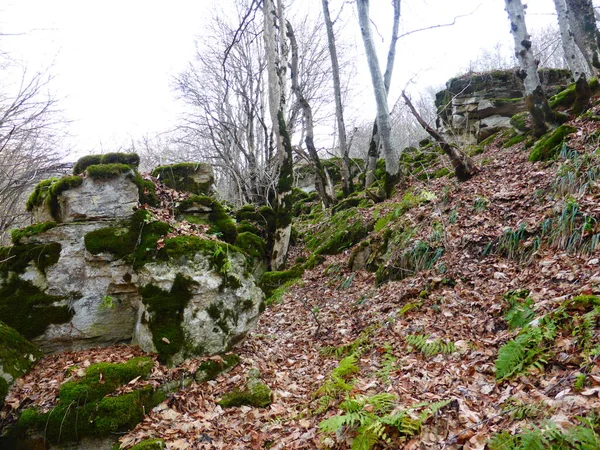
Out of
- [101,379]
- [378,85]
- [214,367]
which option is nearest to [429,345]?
[214,367]

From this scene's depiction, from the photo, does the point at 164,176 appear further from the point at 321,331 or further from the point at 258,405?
the point at 258,405

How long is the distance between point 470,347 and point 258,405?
2631 millimetres

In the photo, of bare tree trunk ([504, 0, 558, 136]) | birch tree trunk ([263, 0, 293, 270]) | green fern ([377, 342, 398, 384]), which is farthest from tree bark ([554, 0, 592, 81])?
green fern ([377, 342, 398, 384])

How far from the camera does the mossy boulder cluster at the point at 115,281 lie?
516 cm

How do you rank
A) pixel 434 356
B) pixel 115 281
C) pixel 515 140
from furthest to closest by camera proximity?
pixel 515 140 → pixel 115 281 → pixel 434 356

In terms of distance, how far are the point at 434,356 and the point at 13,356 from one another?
542cm

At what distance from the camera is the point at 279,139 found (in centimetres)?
1045

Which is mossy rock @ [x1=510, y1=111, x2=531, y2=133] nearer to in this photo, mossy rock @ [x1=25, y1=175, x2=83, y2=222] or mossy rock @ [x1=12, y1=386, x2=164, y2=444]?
mossy rock @ [x1=25, y1=175, x2=83, y2=222]

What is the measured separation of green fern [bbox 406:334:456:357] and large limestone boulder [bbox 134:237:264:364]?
2479mm

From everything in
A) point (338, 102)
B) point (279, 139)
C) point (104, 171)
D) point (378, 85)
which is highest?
point (338, 102)

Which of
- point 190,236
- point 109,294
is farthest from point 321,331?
point 109,294

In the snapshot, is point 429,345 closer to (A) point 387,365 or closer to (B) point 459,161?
(A) point 387,365

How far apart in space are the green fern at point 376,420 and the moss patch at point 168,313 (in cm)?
270

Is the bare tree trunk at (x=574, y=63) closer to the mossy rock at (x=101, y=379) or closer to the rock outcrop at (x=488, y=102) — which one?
the rock outcrop at (x=488, y=102)
